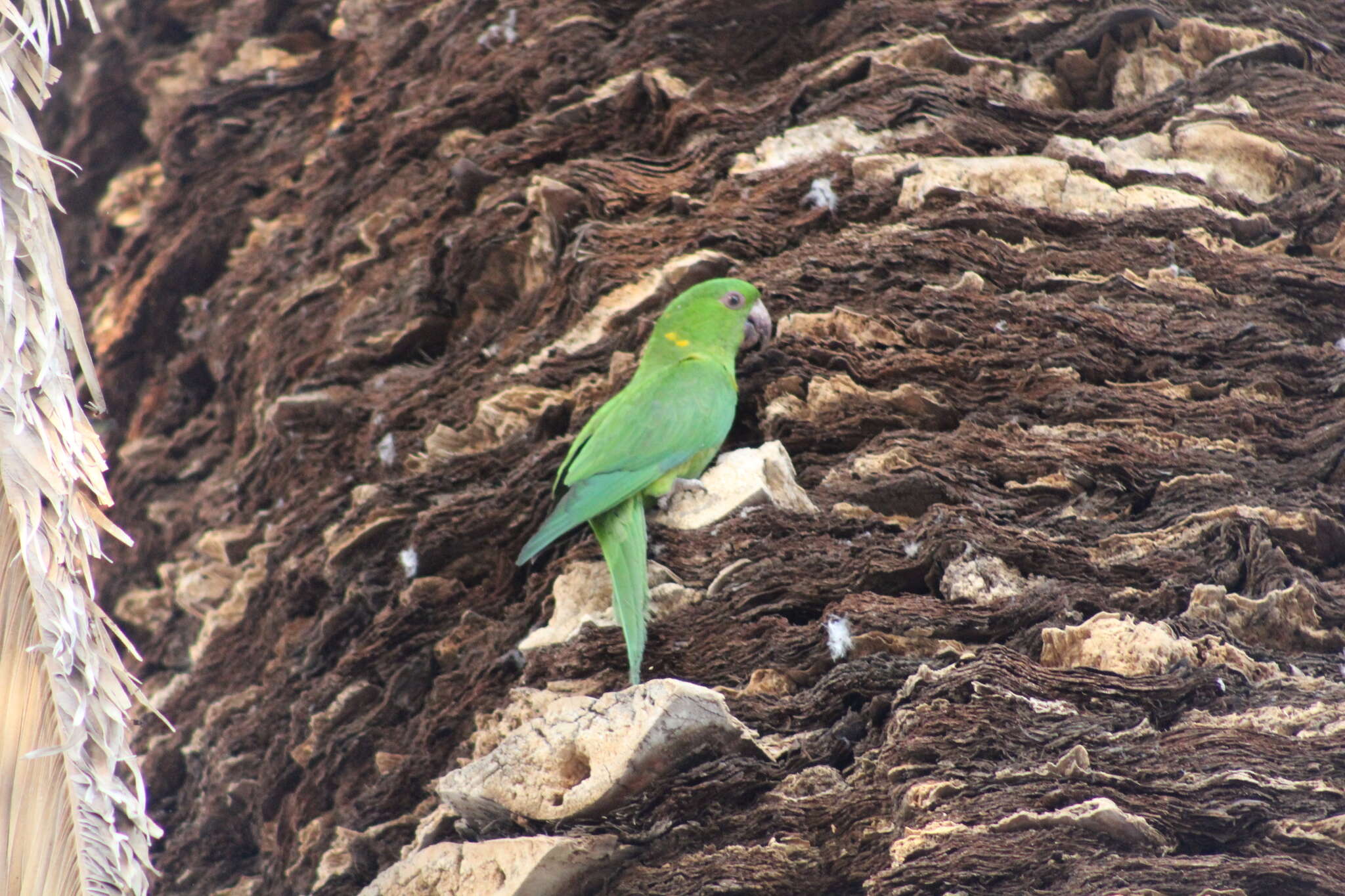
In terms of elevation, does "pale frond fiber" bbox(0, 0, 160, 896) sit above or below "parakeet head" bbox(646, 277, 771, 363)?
above

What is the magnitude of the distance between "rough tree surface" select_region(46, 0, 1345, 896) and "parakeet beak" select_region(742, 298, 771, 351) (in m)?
0.08

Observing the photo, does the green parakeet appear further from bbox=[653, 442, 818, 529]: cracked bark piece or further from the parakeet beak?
bbox=[653, 442, 818, 529]: cracked bark piece

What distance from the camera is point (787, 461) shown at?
4.95 metres

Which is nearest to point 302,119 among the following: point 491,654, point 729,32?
point 729,32

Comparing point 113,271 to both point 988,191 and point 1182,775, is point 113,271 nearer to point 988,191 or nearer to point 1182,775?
point 988,191

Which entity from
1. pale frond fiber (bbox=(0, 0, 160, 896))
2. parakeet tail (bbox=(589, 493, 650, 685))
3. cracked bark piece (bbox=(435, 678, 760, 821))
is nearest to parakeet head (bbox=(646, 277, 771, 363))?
parakeet tail (bbox=(589, 493, 650, 685))

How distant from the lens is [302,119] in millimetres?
8305

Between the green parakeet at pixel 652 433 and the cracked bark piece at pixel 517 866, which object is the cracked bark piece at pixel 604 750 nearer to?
the cracked bark piece at pixel 517 866

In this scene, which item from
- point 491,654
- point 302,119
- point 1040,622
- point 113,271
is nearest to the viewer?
point 1040,622

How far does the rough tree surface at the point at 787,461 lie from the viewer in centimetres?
381

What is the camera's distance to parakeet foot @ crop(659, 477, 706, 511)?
5.10 meters

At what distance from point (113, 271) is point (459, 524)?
5015 millimetres

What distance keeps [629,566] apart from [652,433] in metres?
0.69

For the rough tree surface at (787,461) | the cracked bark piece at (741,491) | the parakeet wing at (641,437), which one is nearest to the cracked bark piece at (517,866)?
the rough tree surface at (787,461)
